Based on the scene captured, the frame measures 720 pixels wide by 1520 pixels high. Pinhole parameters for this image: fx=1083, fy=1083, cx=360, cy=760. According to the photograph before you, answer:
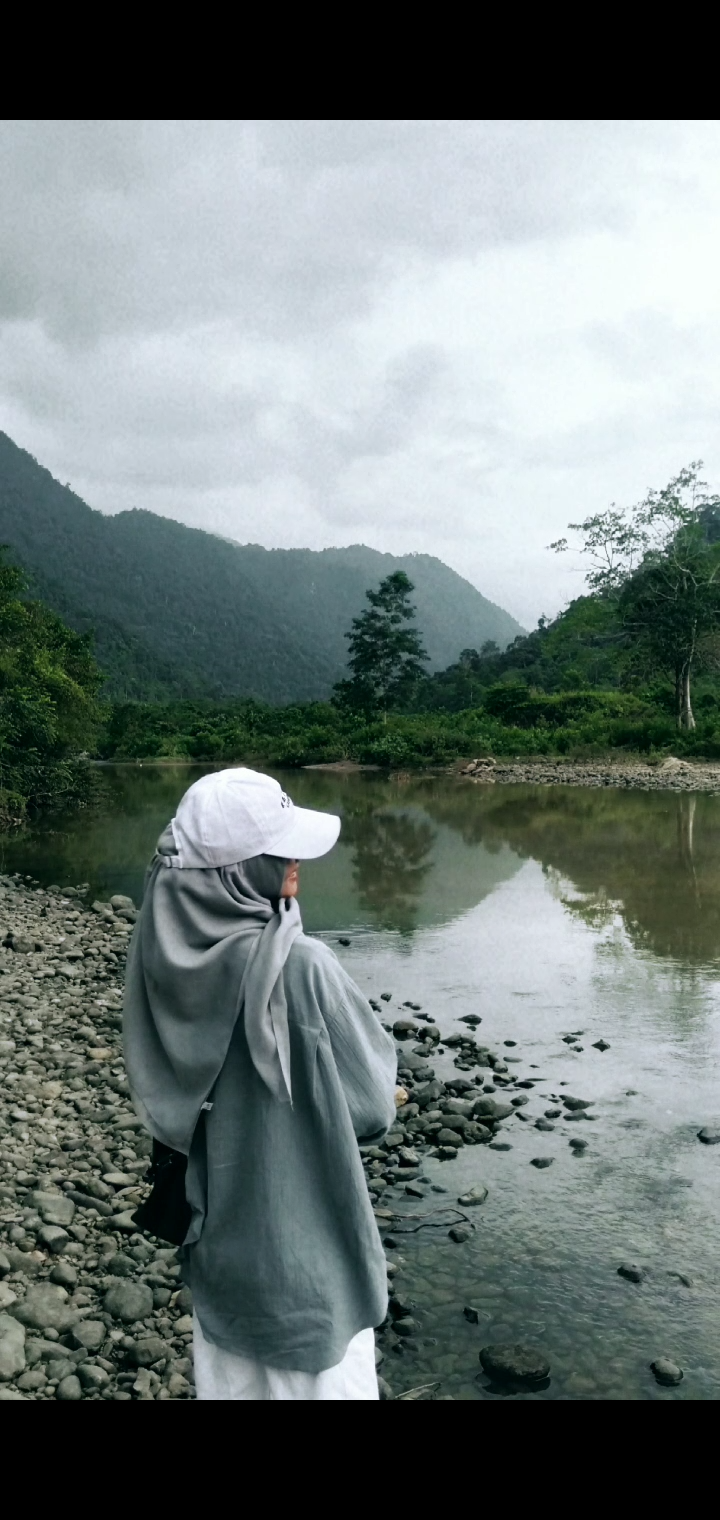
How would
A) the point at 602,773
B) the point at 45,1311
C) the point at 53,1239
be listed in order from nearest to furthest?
the point at 45,1311 → the point at 53,1239 → the point at 602,773

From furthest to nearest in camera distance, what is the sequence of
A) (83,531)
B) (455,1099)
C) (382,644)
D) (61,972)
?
1. (83,531)
2. (382,644)
3. (61,972)
4. (455,1099)

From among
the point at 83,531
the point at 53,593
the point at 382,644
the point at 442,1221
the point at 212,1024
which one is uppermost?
the point at 83,531

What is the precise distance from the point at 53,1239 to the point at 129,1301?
0.47m

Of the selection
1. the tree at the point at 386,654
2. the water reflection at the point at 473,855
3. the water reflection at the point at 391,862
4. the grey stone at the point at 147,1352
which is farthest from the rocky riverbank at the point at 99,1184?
the tree at the point at 386,654

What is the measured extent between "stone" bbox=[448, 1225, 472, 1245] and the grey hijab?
95.9 inches

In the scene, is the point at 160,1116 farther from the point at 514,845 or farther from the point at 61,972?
the point at 514,845

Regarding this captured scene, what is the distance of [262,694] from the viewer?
78.4 metres

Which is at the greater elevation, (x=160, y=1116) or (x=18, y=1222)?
(x=160, y=1116)

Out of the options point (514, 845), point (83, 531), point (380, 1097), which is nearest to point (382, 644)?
point (514, 845)

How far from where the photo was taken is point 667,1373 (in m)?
3.12

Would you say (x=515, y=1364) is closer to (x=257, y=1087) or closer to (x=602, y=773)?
(x=257, y=1087)

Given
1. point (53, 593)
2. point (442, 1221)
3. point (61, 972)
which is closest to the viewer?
point (442, 1221)

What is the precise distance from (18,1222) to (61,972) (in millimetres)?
3707

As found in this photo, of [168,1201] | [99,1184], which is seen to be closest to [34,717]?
[99,1184]
